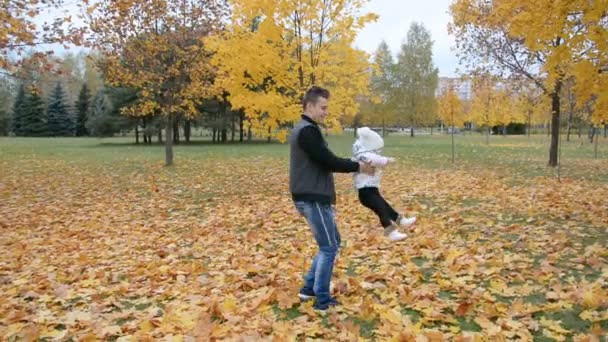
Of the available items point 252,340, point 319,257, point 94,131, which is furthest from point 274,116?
point 94,131

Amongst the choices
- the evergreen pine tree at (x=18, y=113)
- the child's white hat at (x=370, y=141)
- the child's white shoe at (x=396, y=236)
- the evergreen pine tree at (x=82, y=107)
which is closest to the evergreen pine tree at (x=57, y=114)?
the evergreen pine tree at (x=82, y=107)

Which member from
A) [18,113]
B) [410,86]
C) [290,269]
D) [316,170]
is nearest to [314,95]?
[316,170]

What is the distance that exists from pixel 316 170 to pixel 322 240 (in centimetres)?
60

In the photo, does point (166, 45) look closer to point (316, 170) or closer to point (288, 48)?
point (288, 48)

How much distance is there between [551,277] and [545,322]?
1.29 metres

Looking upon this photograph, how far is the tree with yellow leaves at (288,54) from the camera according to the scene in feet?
36.3

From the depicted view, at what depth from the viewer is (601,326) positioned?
362 cm

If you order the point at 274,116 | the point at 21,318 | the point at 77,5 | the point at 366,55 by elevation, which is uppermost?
the point at 77,5

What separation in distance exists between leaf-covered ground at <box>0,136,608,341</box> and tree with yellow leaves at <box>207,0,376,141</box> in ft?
7.78

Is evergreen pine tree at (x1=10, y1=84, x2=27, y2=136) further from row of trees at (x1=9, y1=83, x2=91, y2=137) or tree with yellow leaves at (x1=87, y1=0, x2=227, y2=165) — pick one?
tree with yellow leaves at (x1=87, y1=0, x2=227, y2=165)

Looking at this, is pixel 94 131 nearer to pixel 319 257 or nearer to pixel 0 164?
pixel 0 164

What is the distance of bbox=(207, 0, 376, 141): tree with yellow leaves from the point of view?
11.1 metres

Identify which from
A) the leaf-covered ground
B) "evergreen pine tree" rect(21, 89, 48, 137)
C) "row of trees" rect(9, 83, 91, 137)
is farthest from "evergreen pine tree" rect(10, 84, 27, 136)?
the leaf-covered ground

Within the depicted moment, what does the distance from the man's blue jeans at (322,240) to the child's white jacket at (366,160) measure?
1.85 feet
